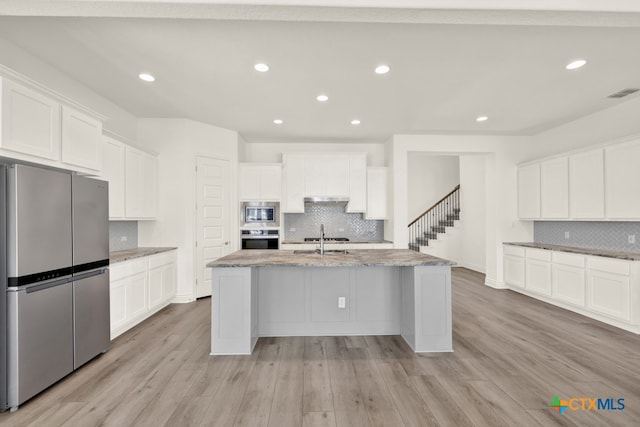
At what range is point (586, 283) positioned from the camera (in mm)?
3928

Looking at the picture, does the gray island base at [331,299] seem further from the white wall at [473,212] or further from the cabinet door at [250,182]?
the white wall at [473,212]

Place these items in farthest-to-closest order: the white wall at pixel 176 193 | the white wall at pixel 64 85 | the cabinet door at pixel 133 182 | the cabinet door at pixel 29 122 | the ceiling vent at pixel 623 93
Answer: the white wall at pixel 176 193
the cabinet door at pixel 133 182
the ceiling vent at pixel 623 93
the white wall at pixel 64 85
the cabinet door at pixel 29 122

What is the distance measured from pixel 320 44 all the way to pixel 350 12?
765 mm

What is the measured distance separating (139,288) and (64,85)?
2.44 metres

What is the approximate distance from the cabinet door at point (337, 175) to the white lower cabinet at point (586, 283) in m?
3.25

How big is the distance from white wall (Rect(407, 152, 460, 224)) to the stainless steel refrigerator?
7581mm

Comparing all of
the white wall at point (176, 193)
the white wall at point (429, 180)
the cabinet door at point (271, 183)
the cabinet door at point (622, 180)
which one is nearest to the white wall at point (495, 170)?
the cabinet door at point (622, 180)

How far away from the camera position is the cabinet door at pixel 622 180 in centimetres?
362

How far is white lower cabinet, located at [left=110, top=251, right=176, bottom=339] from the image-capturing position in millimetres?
3234

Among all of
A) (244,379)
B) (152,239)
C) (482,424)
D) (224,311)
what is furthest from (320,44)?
(152,239)

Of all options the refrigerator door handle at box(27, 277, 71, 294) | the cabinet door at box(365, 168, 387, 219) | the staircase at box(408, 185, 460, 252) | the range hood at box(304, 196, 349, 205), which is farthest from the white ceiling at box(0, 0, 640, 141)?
the staircase at box(408, 185, 460, 252)

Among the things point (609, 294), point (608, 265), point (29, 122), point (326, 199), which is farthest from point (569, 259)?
point (29, 122)

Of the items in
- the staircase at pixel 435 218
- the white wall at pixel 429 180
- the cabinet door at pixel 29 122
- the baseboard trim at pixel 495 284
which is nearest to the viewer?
the cabinet door at pixel 29 122

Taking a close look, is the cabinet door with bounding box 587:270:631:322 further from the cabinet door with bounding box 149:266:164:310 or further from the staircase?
the cabinet door with bounding box 149:266:164:310
